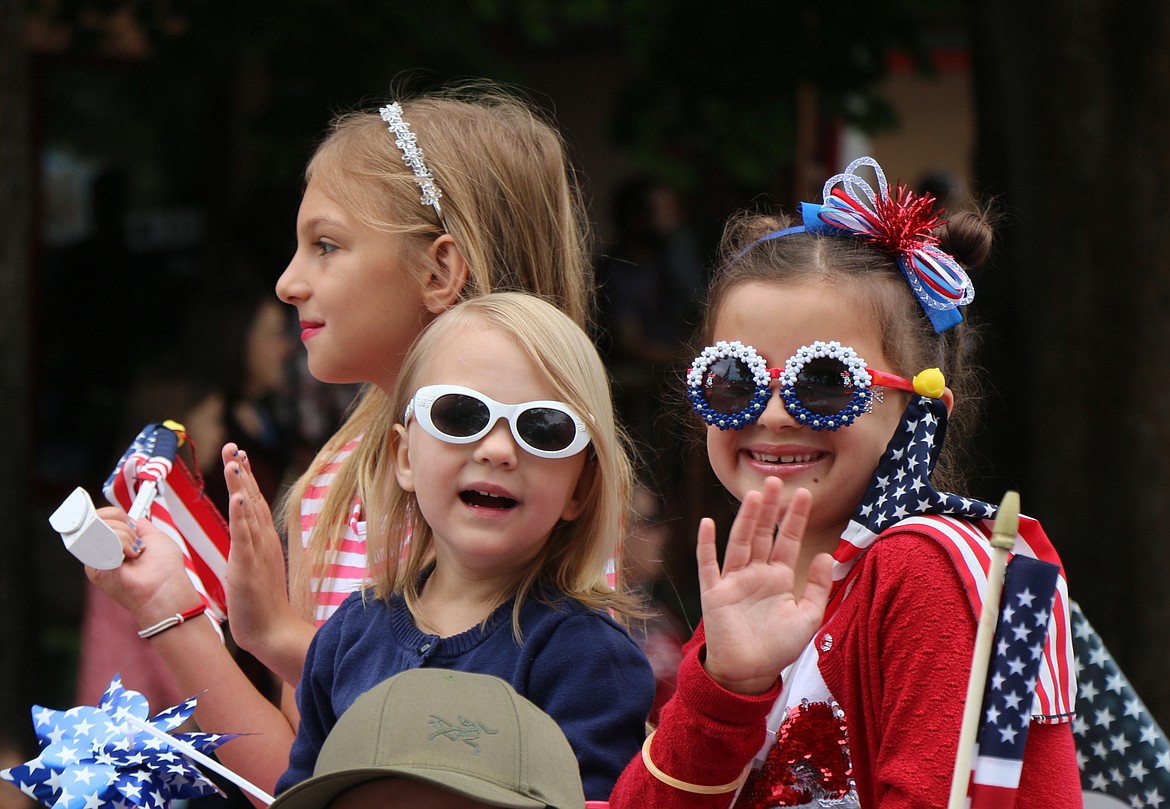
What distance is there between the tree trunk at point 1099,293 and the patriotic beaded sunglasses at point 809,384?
12.0 ft

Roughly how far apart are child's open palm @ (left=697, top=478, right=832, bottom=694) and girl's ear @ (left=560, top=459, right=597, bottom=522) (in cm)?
54

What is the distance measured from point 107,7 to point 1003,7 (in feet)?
15.5

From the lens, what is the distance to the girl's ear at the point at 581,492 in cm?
263

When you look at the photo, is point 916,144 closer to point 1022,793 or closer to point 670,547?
point 670,547

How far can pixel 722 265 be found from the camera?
2.73m

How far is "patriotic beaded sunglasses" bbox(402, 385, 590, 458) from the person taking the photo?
2.47 m

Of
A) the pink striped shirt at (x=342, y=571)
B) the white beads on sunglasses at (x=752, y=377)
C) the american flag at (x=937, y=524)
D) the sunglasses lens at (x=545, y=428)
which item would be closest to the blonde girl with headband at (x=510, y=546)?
the sunglasses lens at (x=545, y=428)

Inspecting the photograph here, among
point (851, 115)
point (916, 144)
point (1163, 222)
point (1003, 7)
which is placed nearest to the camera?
point (1163, 222)

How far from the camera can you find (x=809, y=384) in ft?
7.75

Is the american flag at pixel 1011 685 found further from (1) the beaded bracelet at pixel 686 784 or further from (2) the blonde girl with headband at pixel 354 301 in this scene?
(2) the blonde girl with headband at pixel 354 301

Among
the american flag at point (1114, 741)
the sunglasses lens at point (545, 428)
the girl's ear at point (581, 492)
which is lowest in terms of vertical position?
the american flag at point (1114, 741)

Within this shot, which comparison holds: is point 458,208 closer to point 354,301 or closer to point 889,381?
point 354,301

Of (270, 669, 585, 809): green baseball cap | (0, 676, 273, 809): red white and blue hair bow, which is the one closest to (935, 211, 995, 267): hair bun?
(270, 669, 585, 809): green baseball cap

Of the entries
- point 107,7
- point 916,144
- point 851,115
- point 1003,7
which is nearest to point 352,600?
point 1003,7
